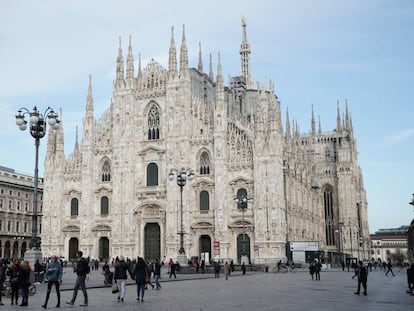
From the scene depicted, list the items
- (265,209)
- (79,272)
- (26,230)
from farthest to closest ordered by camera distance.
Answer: (26,230), (265,209), (79,272)

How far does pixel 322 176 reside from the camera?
86.5 m

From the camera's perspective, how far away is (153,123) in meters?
58.8

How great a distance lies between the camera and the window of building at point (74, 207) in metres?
61.0

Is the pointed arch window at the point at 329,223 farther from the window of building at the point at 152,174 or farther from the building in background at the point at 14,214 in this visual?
the building in background at the point at 14,214

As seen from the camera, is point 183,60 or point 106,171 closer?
point 183,60

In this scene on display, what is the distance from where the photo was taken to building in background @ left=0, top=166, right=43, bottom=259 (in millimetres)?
70812

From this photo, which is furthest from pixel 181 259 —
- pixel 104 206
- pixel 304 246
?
pixel 104 206

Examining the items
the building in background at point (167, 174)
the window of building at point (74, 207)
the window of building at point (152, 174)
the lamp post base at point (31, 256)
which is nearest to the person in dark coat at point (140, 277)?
the lamp post base at point (31, 256)

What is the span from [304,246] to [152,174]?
58.9ft

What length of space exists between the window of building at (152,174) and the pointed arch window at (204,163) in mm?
5474

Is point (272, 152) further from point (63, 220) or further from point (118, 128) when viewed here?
point (63, 220)

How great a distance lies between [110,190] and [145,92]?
37.9ft

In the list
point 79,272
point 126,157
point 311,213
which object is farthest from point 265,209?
point 79,272

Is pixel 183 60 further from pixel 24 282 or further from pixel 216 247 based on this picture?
pixel 24 282
